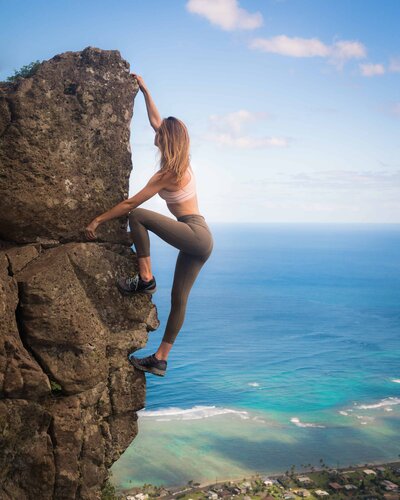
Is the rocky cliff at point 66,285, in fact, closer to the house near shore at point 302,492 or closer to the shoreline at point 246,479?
the shoreline at point 246,479

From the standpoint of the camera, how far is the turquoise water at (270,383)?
51.1 meters

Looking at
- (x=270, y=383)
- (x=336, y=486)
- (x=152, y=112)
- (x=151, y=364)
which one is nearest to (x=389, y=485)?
(x=336, y=486)

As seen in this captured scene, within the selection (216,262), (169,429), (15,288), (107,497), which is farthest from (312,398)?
(216,262)

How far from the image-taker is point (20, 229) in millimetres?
7121

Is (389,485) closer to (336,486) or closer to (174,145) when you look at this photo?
(336,486)

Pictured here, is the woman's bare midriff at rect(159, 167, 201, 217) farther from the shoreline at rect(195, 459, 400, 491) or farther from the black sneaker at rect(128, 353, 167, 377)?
the shoreline at rect(195, 459, 400, 491)

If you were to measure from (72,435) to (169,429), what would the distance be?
51411 mm

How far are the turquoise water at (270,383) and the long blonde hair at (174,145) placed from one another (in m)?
41.3

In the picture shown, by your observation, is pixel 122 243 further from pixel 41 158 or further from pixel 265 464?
pixel 265 464

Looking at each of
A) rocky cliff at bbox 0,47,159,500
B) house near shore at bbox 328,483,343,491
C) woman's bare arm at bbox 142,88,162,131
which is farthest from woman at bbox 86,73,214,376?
house near shore at bbox 328,483,343,491

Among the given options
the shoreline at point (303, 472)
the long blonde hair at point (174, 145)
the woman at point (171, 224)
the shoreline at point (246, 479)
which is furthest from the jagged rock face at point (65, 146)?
the shoreline at point (303, 472)

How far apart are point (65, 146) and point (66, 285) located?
1.79 meters

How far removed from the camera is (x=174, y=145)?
6.87 meters

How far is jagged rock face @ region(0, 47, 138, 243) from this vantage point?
272 inches
